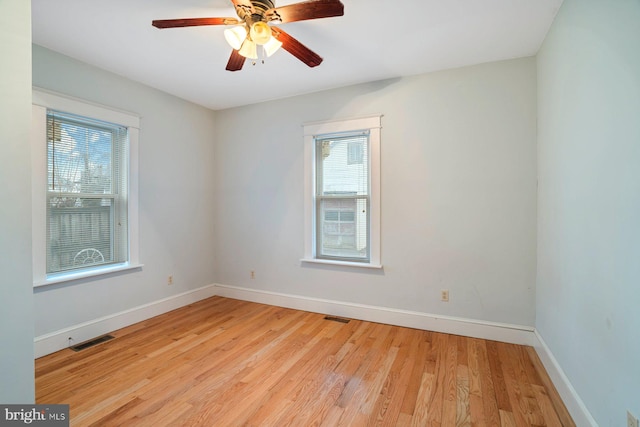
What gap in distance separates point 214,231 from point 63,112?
2.16 metres

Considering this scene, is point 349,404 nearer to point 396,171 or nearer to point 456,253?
Result: point 456,253

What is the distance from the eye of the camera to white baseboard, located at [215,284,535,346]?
8.86 ft

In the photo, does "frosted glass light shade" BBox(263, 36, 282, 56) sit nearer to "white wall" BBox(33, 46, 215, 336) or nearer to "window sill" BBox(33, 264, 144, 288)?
"white wall" BBox(33, 46, 215, 336)

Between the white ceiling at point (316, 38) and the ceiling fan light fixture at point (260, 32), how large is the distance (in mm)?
331

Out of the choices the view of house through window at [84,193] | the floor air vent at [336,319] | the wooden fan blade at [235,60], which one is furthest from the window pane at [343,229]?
the view of house through window at [84,193]

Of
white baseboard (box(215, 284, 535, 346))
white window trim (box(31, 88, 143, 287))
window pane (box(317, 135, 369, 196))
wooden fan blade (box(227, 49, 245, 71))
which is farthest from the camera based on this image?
window pane (box(317, 135, 369, 196))

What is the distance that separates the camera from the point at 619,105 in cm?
133

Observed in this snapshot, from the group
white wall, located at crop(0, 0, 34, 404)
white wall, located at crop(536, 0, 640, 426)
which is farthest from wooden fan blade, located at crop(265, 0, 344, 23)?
white wall, located at crop(536, 0, 640, 426)

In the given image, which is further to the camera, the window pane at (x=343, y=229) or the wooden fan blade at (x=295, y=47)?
the window pane at (x=343, y=229)

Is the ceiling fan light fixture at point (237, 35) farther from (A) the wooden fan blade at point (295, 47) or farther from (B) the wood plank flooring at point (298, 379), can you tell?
(B) the wood plank flooring at point (298, 379)

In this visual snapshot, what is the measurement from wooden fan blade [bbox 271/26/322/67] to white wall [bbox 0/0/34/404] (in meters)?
1.23

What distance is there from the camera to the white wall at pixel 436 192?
8.77 feet

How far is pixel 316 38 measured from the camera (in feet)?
7.79

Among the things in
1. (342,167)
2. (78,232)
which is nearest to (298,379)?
(342,167)
